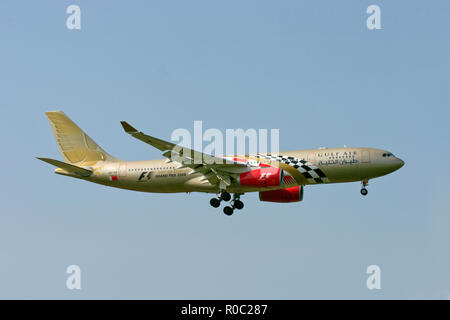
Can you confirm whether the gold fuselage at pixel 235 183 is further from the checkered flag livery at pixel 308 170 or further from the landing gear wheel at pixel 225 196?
the landing gear wheel at pixel 225 196

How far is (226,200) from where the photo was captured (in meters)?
56.9

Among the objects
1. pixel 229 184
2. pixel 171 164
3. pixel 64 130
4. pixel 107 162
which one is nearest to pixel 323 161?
pixel 229 184

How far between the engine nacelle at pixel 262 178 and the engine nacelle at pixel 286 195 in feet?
15.9

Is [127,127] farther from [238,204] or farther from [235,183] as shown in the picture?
[238,204]

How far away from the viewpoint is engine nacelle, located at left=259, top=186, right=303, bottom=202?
2345 inches

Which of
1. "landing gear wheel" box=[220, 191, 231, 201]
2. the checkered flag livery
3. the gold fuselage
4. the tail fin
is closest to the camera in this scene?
the gold fuselage

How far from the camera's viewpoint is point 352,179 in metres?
54.6

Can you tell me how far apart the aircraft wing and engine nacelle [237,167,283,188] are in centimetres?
55

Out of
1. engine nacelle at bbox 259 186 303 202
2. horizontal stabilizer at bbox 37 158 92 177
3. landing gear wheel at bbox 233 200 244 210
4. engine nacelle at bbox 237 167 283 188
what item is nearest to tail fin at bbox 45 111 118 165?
horizontal stabilizer at bbox 37 158 92 177

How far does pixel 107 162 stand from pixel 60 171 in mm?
3629

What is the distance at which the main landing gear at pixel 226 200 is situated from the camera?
186 ft

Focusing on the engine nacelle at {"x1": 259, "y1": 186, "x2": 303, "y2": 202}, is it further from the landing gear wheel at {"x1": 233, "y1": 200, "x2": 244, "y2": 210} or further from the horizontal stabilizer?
the horizontal stabilizer
